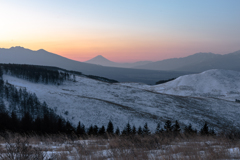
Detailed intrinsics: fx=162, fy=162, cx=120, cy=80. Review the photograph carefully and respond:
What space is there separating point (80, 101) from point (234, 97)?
3565 inches

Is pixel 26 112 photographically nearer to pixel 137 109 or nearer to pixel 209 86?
pixel 137 109

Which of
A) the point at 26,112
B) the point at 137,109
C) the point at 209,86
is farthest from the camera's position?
the point at 209,86

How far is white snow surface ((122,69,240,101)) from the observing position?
104 metres

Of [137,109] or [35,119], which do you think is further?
[137,109]

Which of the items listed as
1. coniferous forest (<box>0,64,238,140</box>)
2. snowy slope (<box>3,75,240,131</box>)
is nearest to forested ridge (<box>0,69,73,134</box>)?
coniferous forest (<box>0,64,238,140</box>)

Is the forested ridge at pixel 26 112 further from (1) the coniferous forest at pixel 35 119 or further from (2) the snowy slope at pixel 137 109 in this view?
(2) the snowy slope at pixel 137 109

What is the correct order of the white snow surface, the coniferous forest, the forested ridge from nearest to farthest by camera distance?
the coniferous forest → the forested ridge → the white snow surface

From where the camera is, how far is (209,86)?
378ft

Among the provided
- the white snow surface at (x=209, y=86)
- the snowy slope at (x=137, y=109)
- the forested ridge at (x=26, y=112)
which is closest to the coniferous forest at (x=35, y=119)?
the forested ridge at (x=26, y=112)

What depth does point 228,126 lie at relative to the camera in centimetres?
5012

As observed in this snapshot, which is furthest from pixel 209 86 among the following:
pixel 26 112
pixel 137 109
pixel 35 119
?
pixel 35 119

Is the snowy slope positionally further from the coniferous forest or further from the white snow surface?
the white snow surface

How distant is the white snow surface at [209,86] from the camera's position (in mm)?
104062

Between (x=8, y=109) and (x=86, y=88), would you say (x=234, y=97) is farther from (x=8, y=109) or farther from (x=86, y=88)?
(x=8, y=109)
